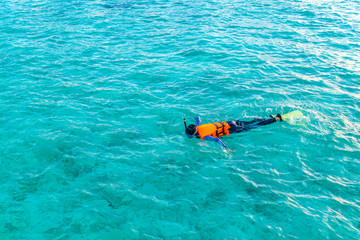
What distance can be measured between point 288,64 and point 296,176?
9830mm

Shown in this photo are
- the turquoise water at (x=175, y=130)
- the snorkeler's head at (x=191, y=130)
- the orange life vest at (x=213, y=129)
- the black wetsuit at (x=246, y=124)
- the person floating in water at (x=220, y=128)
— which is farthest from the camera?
the black wetsuit at (x=246, y=124)

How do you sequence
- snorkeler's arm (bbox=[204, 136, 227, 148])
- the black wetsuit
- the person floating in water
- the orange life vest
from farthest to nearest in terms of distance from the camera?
1. the black wetsuit
2. the orange life vest
3. the person floating in water
4. snorkeler's arm (bbox=[204, 136, 227, 148])

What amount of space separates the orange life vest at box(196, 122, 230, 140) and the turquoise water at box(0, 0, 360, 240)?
1.44 ft

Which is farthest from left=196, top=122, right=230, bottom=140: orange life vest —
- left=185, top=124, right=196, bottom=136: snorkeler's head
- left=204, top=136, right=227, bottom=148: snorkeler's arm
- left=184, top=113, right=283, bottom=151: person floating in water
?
left=185, top=124, right=196, bottom=136: snorkeler's head

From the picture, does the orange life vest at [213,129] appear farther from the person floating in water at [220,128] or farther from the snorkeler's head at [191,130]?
the snorkeler's head at [191,130]

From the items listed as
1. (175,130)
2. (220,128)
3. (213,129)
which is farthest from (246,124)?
(175,130)

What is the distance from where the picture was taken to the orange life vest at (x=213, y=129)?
1247 centimetres

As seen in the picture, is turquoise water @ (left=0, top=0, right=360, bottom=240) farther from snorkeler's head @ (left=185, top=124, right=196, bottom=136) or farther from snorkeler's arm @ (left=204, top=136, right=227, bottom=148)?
snorkeler's head @ (left=185, top=124, right=196, bottom=136)

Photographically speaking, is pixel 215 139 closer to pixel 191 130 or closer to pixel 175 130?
pixel 191 130

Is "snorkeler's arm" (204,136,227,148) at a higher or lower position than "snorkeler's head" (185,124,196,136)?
lower

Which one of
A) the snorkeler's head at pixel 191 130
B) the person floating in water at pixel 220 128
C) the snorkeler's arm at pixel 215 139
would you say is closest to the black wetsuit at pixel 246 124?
the person floating in water at pixel 220 128

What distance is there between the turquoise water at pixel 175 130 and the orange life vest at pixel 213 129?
1.44ft

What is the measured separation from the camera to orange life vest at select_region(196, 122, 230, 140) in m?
12.5

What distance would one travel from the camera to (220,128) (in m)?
12.7
